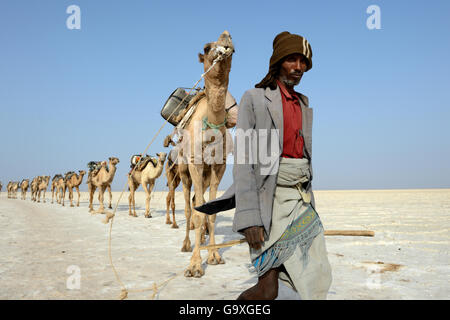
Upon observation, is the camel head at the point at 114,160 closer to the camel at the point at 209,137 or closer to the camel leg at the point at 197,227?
the camel at the point at 209,137

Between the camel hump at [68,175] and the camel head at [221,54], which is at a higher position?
the camel head at [221,54]

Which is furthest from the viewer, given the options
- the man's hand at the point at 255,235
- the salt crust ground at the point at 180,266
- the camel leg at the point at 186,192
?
the camel leg at the point at 186,192

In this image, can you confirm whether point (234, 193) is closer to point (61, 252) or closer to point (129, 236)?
point (61, 252)

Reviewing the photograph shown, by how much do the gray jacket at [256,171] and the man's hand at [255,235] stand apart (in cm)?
4

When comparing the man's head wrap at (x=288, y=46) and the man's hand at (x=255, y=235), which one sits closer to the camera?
the man's hand at (x=255, y=235)

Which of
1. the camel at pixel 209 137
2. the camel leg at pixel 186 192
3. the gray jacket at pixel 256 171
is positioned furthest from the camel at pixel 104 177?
the gray jacket at pixel 256 171

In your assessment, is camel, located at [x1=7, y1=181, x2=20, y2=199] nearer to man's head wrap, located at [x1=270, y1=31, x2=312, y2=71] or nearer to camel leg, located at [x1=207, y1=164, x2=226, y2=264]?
camel leg, located at [x1=207, y1=164, x2=226, y2=264]

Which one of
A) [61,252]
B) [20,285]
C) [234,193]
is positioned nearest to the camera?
[234,193]

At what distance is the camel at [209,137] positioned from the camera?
16.1 ft

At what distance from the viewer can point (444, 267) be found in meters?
5.18
